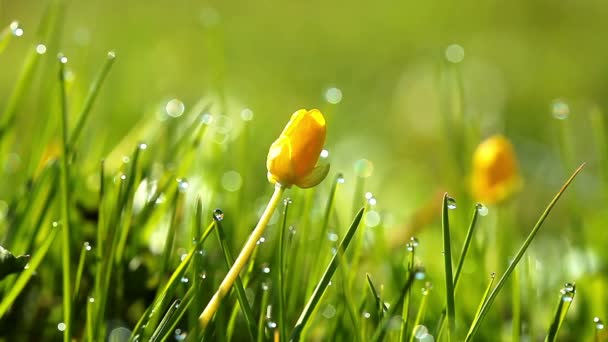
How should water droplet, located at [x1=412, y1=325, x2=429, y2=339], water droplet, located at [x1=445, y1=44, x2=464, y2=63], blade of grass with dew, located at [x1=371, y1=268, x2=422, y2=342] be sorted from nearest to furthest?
blade of grass with dew, located at [x1=371, y1=268, x2=422, y2=342], water droplet, located at [x1=412, y1=325, x2=429, y2=339], water droplet, located at [x1=445, y1=44, x2=464, y2=63]

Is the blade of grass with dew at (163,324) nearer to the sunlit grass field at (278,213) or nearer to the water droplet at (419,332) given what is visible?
the sunlit grass field at (278,213)

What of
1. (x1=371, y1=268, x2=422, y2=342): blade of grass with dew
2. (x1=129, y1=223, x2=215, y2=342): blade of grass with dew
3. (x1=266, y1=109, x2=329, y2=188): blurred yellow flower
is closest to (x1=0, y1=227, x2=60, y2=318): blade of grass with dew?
(x1=129, y1=223, x2=215, y2=342): blade of grass with dew

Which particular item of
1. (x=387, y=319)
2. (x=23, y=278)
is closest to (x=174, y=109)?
(x=23, y=278)

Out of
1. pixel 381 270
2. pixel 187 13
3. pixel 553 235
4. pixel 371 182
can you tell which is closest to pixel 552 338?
pixel 381 270

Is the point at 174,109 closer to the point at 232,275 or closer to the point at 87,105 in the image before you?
the point at 87,105

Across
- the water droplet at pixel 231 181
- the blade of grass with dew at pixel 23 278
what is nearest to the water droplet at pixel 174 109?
the water droplet at pixel 231 181

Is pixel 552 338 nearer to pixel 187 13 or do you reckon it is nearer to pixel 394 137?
pixel 394 137

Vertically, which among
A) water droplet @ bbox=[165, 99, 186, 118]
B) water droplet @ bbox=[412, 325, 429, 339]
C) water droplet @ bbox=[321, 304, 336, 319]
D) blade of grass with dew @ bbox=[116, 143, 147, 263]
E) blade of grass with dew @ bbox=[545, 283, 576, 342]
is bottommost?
water droplet @ bbox=[412, 325, 429, 339]

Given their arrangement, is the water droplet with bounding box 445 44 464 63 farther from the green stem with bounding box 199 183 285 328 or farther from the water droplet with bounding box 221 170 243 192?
the green stem with bounding box 199 183 285 328
